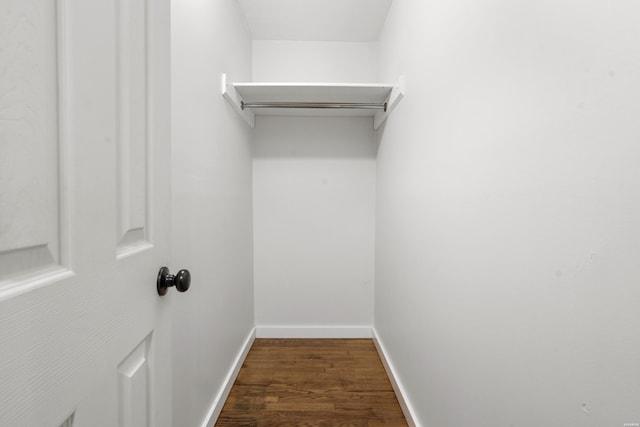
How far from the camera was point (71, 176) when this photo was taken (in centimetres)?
41

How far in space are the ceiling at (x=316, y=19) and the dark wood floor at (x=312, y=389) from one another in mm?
2529

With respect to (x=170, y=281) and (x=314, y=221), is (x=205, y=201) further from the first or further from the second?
(x=314, y=221)

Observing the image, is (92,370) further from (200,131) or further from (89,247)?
(200,131)

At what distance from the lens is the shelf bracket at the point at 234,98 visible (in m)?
1.61

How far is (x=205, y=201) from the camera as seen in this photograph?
4.60 feet

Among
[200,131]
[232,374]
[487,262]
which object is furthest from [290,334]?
[487,262]

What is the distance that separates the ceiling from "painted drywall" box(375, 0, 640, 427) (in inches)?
33.3

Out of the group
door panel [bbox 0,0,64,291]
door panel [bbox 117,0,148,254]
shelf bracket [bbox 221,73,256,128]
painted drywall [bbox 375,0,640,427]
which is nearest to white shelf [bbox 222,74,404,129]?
shelf bracket [bbox 221,73,256,128]

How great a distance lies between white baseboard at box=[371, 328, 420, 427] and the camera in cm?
148

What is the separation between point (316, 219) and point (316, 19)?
1.54 metres

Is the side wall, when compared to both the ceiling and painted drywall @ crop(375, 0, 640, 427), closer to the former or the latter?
the ceiling

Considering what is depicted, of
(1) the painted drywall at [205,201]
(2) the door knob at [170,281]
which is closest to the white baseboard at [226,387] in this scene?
(1) the painted drywall at [205,201]

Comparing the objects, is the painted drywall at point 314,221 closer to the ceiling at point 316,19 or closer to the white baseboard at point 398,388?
the white baseboard at point 398,388

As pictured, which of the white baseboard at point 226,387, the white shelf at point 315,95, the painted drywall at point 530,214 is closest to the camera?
the painted drywall at point 530,214
